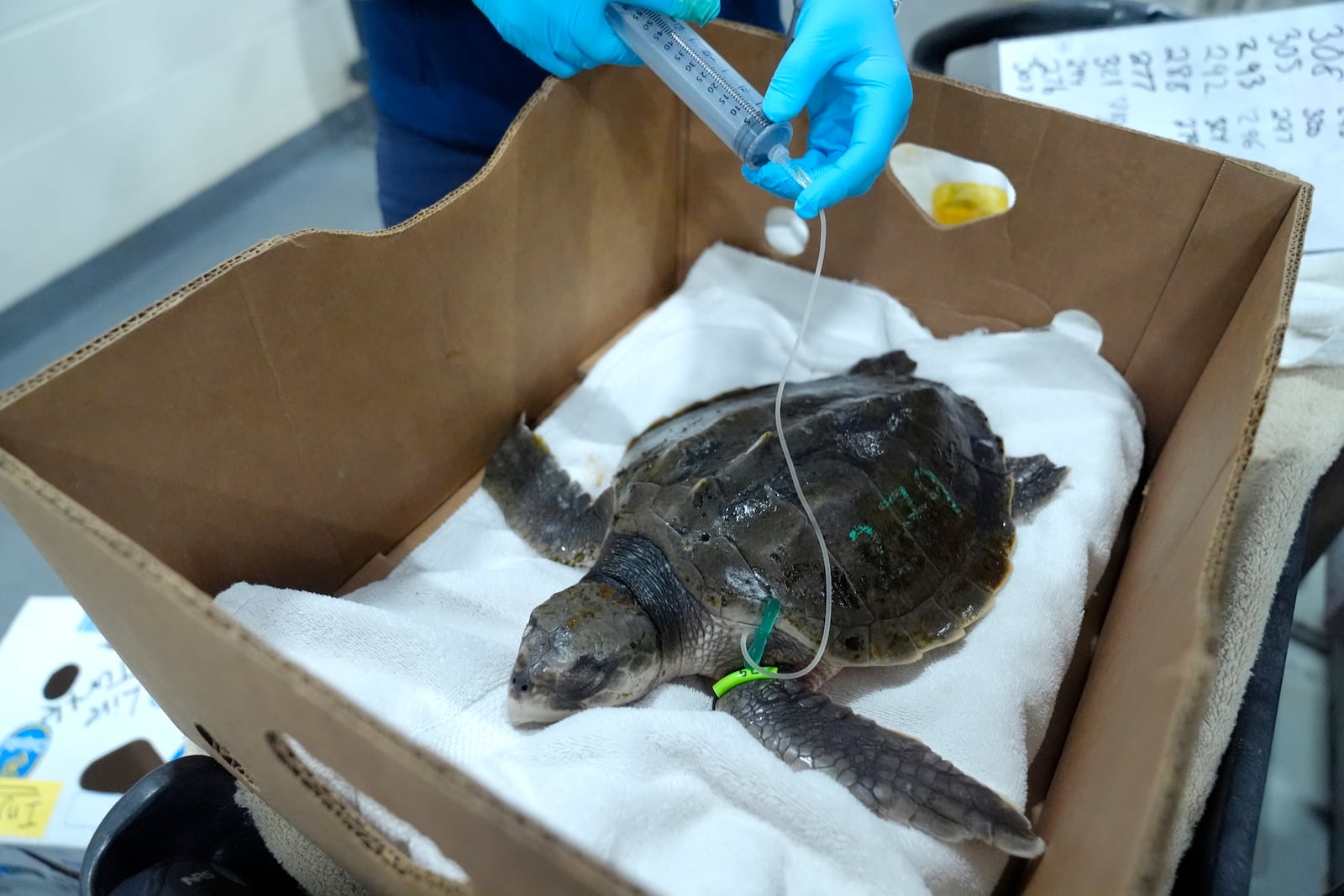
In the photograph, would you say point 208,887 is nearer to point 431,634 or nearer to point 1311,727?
point 431,634

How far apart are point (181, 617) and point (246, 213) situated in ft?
5.86

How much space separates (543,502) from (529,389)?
0.22m

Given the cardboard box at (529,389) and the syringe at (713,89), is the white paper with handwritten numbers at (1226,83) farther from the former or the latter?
the syringe at (713,89)

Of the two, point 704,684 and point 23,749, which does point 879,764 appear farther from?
point 23,749

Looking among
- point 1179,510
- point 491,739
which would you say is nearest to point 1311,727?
point 1179,510

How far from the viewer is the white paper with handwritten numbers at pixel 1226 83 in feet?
3.75

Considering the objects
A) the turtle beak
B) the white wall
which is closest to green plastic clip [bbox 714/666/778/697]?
the turtle beak

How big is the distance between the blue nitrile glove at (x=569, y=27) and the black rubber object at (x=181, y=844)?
0.86m

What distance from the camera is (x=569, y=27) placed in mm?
Answer: 924

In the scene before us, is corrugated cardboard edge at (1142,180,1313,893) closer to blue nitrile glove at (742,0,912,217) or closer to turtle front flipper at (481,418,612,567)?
blue nitrile glove at (742,0,912,217)

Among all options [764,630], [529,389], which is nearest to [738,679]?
[764,630]

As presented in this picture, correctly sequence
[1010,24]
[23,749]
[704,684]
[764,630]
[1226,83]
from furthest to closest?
1. [1010,24]
2. [1226,83]
3. [23,749]
4. [704,684]
5. [764,630]

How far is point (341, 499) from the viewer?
969mm

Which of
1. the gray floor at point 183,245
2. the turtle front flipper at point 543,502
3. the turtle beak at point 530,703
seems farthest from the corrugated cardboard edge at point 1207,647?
the gray floor at point 183,245
